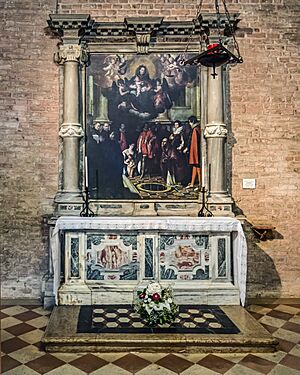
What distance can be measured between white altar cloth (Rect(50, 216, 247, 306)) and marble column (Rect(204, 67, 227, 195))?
66cm

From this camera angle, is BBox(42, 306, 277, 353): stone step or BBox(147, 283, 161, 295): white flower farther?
BBox(147, 283, 161, 295): white flower

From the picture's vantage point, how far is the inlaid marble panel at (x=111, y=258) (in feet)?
17.3

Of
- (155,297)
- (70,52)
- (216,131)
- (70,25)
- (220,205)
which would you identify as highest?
(70,25)

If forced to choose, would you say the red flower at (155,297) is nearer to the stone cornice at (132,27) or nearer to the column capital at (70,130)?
the column capital at (70,130)

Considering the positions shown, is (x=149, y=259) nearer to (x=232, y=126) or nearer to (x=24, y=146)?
(x=232, y=126)

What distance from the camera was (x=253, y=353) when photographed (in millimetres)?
3953

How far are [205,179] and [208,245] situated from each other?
103cm

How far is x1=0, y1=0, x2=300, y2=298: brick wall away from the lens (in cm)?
593

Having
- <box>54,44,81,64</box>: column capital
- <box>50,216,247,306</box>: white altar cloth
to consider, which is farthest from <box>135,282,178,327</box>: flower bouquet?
<box>54,44,81,64</box>: column capital

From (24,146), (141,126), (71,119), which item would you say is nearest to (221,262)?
(141,126)

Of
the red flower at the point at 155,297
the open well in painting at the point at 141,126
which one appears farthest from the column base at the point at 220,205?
the red flower at the point at 155,297

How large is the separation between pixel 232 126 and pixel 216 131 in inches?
18.0

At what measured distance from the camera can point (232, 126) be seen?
6.05m

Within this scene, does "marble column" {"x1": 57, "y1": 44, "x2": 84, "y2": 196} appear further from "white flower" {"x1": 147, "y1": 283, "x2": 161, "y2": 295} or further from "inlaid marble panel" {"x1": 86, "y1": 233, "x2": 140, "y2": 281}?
"white flower" {"x1": 147, "y1": 283, "x2": 161, "y2": 295}
